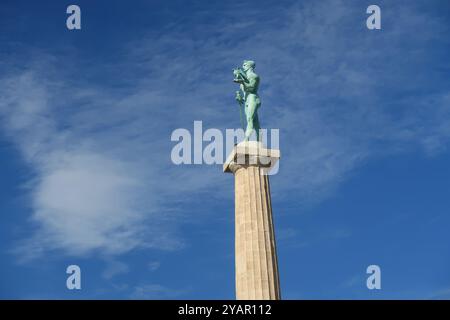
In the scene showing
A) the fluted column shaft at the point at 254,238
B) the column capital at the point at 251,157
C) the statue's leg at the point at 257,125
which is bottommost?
the fluted column shaft at the point at 254,238

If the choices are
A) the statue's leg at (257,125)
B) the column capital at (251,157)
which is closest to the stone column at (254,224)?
the column capital at (251,157)

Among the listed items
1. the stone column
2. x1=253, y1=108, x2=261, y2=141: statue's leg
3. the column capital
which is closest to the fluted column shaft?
the stone column

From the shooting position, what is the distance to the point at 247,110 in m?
40.8

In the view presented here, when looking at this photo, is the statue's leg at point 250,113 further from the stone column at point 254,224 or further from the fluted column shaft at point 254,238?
the fluted column shaft at point 254,238

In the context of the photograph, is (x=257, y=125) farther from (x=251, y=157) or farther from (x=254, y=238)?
(x=254, y=238)

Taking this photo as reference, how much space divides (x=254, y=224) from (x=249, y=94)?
845 cm

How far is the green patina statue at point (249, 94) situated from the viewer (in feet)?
132

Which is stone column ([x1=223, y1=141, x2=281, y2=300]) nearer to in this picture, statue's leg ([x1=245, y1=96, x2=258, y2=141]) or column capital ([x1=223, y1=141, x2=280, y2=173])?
column capital ([x1=223, y1=141, x2=280, y2=173])

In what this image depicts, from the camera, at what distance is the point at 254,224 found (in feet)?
121

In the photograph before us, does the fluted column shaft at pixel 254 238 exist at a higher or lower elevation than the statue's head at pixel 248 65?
lower

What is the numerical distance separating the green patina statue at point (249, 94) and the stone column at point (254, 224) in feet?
5.24

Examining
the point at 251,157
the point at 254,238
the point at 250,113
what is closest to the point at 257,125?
the point at 250,113
